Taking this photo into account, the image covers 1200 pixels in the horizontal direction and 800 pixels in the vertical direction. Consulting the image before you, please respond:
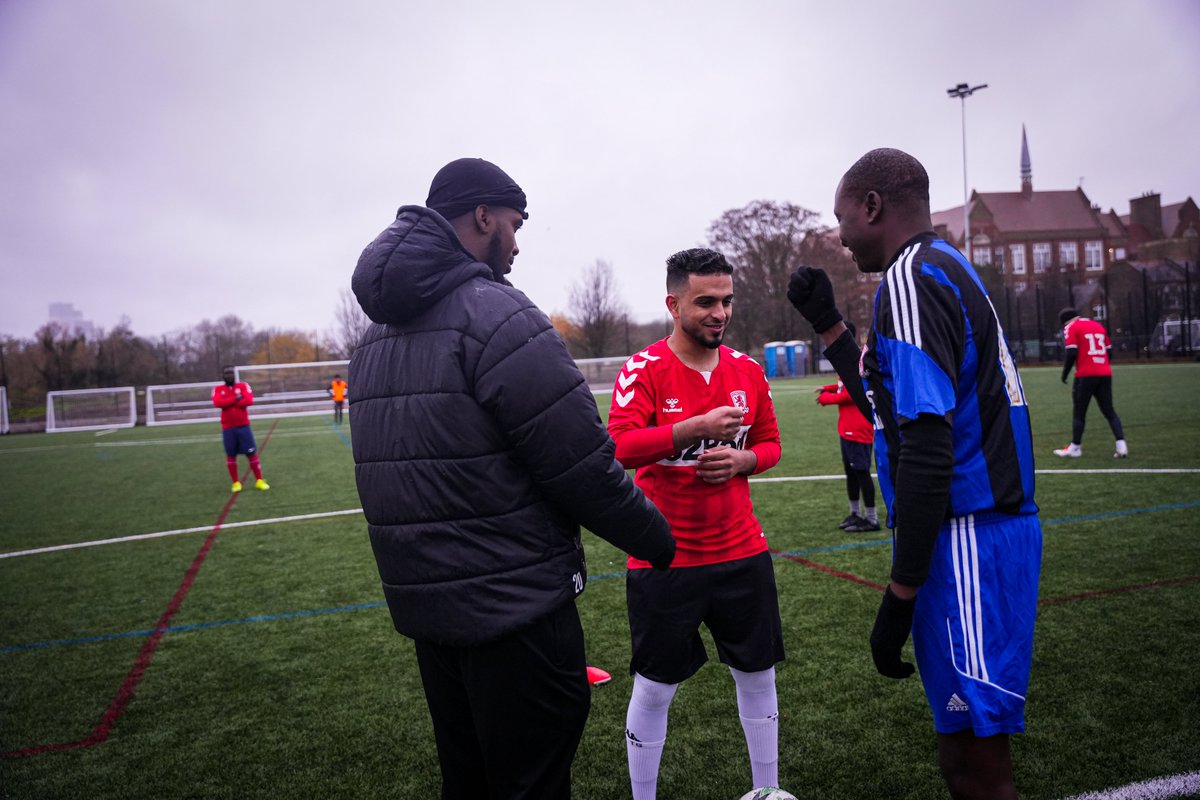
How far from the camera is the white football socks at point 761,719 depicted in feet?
9.98

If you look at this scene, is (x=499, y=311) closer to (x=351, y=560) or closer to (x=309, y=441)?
(x=351, y=560)

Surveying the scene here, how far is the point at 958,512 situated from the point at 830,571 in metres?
4.66

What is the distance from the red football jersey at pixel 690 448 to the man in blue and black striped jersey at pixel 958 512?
0.98 metres

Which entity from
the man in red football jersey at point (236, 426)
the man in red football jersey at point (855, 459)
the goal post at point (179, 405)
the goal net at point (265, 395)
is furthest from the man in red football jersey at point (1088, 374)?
the goal post at point (179, 405)

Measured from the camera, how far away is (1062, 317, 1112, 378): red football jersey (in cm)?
1119

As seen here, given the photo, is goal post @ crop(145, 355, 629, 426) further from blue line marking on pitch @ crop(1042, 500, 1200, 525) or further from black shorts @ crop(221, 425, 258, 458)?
blue line marking on pitch @ crop(1042, 500, 1200, 525)

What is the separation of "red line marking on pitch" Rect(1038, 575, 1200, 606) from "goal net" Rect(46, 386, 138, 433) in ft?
144

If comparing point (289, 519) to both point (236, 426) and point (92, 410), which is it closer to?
point (236, 426)

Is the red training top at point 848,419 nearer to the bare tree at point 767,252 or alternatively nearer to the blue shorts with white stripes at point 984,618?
the blue shorts with white stripes at point 984,618

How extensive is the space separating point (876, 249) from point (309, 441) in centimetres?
2377

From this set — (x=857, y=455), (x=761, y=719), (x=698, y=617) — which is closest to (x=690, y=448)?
(x=698, y=617)

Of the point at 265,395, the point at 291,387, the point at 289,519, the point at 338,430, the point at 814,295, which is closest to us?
the point at 814,295

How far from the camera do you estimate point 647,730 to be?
3.00 meters

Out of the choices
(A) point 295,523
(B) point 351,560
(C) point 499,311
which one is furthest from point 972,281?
(A) point 295,523
